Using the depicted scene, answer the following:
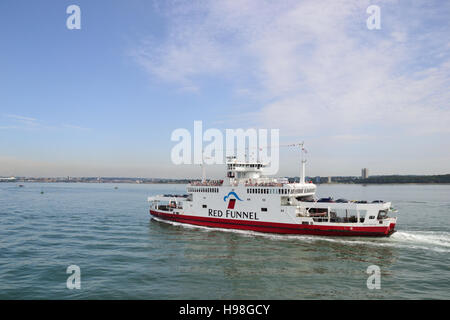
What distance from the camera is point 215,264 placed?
22.3 m

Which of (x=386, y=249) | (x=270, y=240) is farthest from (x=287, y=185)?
(x=386, y=249)

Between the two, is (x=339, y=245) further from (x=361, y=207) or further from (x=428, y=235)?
(x=428, y=235)

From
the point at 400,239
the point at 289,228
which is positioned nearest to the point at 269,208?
the point at 289,228

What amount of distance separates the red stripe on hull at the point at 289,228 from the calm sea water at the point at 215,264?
686 mm

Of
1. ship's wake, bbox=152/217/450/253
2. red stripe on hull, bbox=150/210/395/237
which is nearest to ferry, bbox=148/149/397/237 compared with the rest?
red stripe on hull, bbox=150/210/395/237

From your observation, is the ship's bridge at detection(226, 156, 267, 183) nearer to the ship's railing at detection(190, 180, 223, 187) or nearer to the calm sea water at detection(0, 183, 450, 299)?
the ship's railing at detection(190, 180, 223, 187)

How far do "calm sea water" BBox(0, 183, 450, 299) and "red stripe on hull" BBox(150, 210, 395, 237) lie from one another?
69cm

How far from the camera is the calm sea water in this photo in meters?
17.2

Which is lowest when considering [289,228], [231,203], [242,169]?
[289,228]

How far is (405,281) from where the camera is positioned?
19.1 m

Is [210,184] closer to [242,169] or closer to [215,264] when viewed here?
[242,169]

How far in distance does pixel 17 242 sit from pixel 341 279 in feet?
93.4

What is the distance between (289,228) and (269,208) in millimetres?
2923

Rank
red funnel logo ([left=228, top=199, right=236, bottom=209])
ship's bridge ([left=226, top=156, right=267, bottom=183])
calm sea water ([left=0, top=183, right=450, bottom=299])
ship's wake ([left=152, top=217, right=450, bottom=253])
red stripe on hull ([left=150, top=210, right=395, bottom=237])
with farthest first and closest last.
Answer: ship's bridge ([left=226, top=156, right=267, bottom=183]), red funnel logo ([left=228, top=199, right=236, bottom=209]), red stripe on hull ([left=150, top=210, right=395, bottom=237]), ship's wake ([left=152, top=217, right=450, bottom=253]), calm sea water ([left=0, top=183, right=450, bottom=299])
